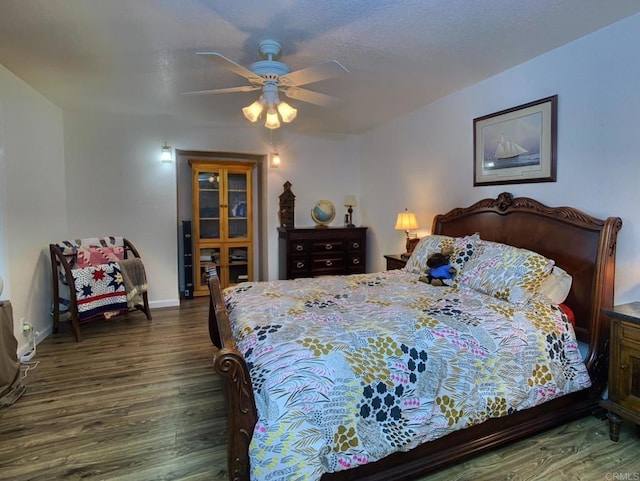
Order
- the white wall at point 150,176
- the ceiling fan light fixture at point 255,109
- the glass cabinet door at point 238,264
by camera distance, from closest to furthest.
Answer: the ceiling fan light fixture at point 255,109
the white wall at point 150,176
the glass cabinet door at point 238,264

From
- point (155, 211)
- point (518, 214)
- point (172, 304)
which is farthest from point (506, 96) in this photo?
point (172, 304)

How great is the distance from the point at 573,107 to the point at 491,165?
2.46 ft

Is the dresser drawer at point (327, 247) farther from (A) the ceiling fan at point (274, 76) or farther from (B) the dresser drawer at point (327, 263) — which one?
(A) the ceiling fan at point (274, 76)

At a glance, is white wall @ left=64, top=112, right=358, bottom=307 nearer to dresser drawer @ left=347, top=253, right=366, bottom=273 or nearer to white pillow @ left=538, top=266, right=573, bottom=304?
dresser drawer @ left=347, top=253, right=366, bottom=273

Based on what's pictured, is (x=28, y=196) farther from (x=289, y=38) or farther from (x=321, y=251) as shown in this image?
(x=321, y=251)

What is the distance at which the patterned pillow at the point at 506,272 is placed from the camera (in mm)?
2266

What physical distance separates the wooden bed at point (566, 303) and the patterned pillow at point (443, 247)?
0.31m

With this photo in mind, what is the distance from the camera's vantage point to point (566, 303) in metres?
2.50

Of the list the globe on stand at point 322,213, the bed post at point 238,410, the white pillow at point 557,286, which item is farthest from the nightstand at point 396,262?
the bed post at point 238,410

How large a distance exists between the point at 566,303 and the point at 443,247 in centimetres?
94

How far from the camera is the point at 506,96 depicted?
9.89ft

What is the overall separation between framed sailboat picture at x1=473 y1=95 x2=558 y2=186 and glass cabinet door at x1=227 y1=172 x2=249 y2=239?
349cm

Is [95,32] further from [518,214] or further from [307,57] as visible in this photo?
[518,214]

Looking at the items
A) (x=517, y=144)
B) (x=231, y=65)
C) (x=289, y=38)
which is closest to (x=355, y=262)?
(x=517, y=144)
